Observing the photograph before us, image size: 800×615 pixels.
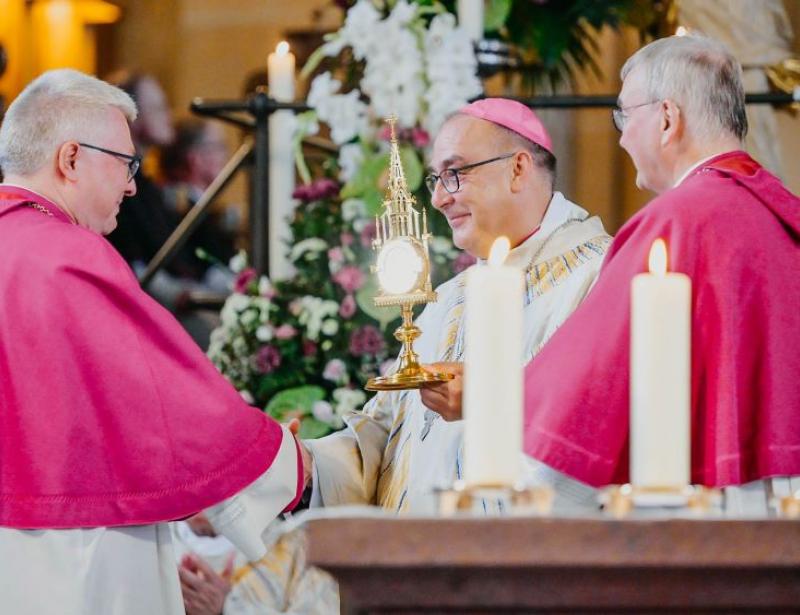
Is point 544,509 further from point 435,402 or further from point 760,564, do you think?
point 435,402

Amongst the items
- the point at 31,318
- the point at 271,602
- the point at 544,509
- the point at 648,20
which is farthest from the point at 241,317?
Answer: the point at 544,509

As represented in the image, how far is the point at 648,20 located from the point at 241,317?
2.25 meters

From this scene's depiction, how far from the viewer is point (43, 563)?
12.1 ft

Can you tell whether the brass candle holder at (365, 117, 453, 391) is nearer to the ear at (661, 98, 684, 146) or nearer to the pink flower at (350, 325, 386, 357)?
the ear at (661, 98, 684, 146)

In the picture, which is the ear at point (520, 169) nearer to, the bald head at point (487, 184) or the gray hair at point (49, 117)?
the bald head at point (487, 184)

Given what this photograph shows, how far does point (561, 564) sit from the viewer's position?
186 centimetres

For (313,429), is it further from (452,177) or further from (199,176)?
(199,176)

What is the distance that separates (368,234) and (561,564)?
11.4ft

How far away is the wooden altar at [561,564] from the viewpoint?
1854 mm

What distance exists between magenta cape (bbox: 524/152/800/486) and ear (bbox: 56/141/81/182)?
1.38 meters

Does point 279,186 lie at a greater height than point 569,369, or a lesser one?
greater

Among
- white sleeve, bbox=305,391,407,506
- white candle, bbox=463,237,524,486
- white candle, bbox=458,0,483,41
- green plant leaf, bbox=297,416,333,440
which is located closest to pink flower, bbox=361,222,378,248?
green plant leaf, bbox=297,416,333,440

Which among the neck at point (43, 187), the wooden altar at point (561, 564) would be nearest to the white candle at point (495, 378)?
the wooden altar at point (561, 564)

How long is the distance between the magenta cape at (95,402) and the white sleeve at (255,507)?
0.07 meters
